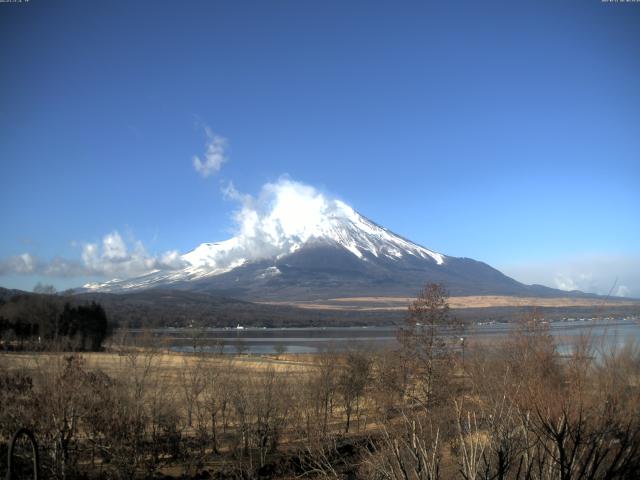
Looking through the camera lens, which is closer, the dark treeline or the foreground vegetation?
the foreground vegetation

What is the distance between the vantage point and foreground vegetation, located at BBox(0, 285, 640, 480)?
718 centimetres

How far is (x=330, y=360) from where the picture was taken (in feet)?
98.3

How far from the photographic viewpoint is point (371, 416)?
32.3m

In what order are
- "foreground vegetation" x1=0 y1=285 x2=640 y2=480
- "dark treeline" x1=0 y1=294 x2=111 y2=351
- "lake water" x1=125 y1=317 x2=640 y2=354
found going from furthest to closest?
"dark treeline" x1=0 y1=294 x2=111 y2=351, "lake water" x1=125 y1=317 x2=640 y2=354, "foreground vegetation" x1=0 y1=285 x2=640 y2=480

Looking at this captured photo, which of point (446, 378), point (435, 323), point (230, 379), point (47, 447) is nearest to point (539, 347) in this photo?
point (446, 378)

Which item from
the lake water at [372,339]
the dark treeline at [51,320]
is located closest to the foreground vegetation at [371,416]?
the lake water at [372,339]

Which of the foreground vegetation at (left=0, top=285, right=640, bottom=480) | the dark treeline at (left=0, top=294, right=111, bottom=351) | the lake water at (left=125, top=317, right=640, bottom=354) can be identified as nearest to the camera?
the foreground vegetation at (left=0, top=285, right=640, bottom=480)

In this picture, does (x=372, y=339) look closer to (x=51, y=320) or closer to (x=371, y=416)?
(x=371, y=416)

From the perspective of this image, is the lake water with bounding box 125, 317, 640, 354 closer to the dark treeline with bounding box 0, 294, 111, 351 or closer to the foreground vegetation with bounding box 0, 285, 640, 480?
the foreground vegetation with bounding box 0, 285, 640, 480

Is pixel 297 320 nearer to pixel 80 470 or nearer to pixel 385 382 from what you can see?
pixel 385 382

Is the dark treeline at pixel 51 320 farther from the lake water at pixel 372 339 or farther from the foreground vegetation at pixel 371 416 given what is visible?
the foreground vegetation at pixel 371 416

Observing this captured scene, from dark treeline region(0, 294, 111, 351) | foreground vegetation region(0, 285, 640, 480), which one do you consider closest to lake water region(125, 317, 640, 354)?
foreground vegetation region(0, 285, 640, 480)

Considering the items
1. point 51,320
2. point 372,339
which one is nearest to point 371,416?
point 372,339

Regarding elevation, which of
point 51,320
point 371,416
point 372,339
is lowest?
point 371,416
